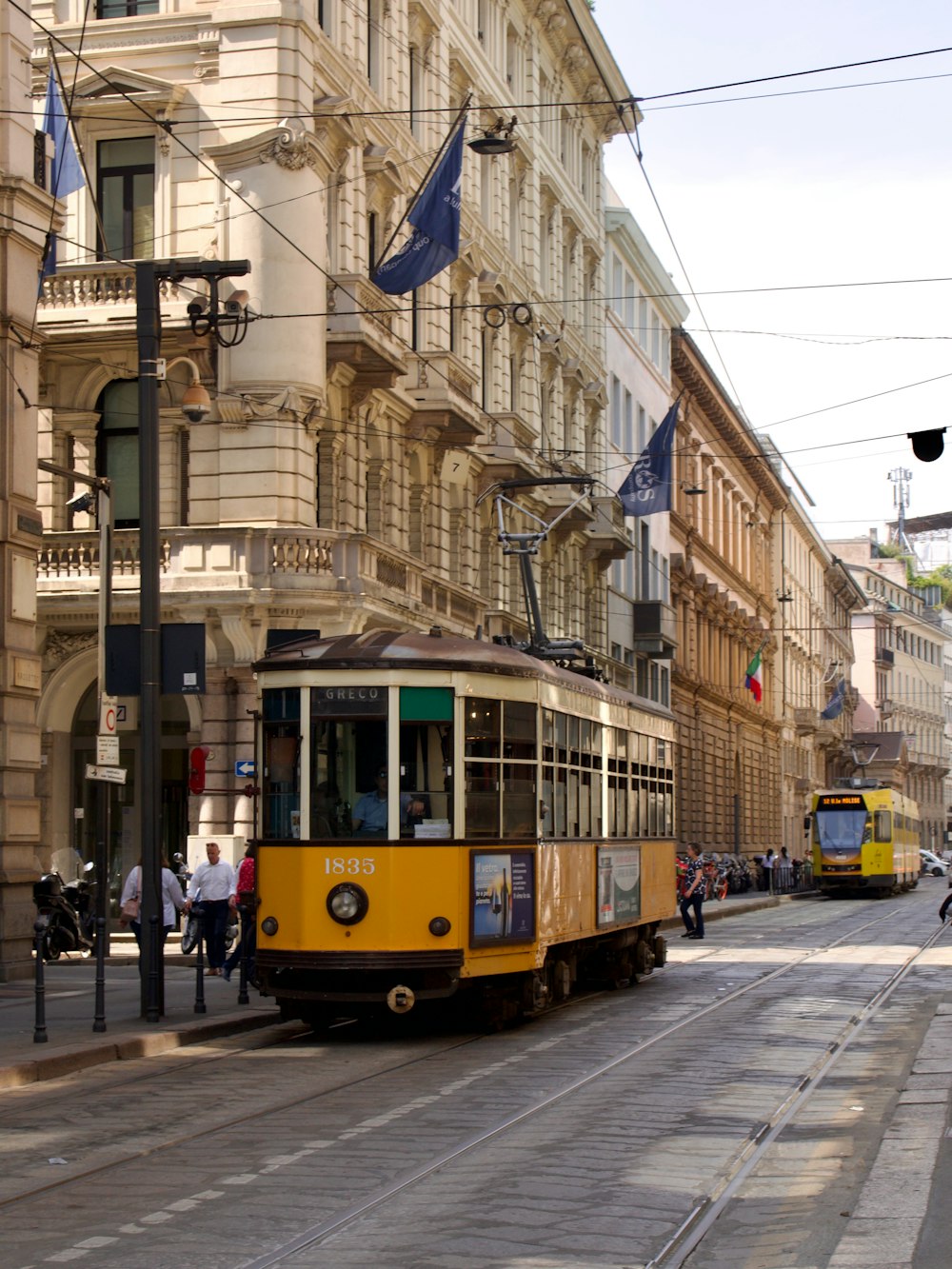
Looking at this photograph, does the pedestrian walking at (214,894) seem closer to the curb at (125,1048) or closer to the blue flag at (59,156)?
the curb at (125,1048)

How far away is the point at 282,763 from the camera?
15.8m

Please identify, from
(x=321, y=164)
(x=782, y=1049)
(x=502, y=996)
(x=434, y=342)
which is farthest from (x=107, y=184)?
(x=782, y=1049)

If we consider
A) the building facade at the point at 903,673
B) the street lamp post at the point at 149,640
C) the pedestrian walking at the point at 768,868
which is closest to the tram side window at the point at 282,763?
the street lamp post at the point at 149,640

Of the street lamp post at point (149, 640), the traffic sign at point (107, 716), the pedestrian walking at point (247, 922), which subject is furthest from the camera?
the pedestrian walking at point (247, 922)

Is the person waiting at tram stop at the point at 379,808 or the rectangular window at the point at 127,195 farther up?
the rectangular window at the point at 127,195

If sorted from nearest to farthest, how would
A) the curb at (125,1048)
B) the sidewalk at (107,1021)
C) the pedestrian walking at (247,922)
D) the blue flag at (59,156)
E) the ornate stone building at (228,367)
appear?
1. the curb at (125,1048)
2. the sidewalk at (107,1021)
3. the pedestrian walking at (247,922)
4. the blue flag at (59,156)
5. the ornate stone building at (228,367)

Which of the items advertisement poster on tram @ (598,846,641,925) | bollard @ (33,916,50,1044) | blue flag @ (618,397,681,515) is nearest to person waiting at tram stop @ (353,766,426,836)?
Result: bollard @ (33,916,50,1044)

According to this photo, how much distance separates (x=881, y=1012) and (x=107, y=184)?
17265 millimetres

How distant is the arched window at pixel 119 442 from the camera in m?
29.0

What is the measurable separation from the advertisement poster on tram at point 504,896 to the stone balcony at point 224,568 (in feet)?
36.1

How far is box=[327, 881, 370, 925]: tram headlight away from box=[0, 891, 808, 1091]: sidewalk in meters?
1.61

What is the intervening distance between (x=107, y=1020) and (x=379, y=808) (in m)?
3.15

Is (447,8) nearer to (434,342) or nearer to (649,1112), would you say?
(434,342)

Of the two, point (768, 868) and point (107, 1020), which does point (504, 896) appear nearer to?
point (107, 1020)
